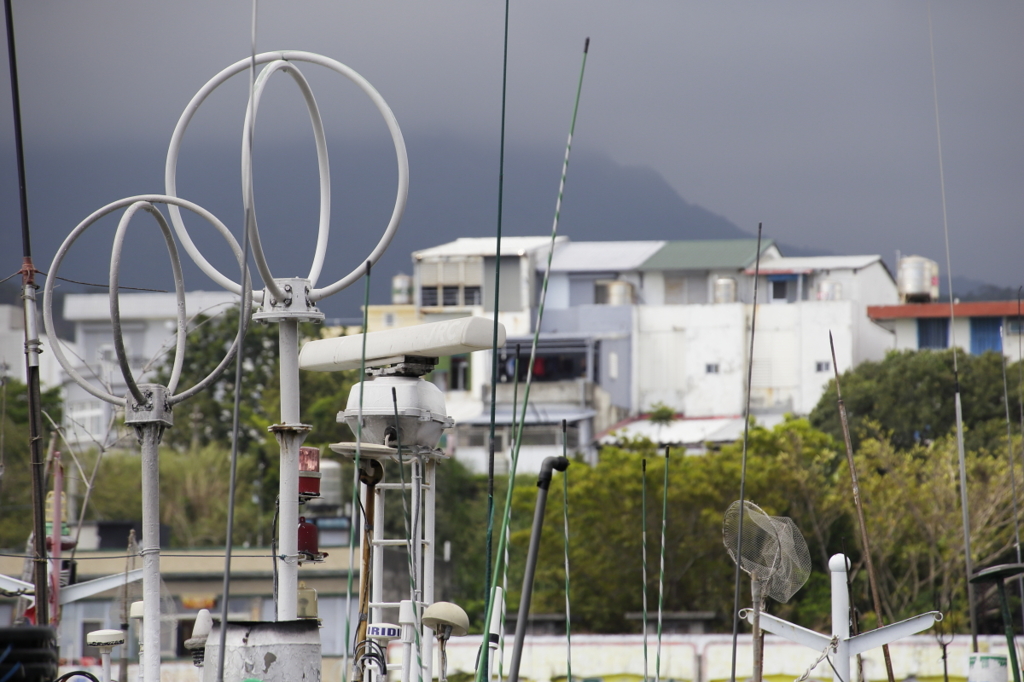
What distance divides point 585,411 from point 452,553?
68.7ft

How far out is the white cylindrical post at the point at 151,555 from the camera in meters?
7.85

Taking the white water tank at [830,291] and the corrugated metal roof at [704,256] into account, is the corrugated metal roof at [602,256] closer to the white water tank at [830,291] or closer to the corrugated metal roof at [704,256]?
the corrugated metal roof at [704,256]

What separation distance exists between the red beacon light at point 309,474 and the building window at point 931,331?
61.2 meters

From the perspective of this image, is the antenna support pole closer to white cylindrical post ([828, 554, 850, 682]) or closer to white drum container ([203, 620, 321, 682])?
white drum container ([203, 620, 321, 682])

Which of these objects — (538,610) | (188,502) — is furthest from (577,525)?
(188,502)

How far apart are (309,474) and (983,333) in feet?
199

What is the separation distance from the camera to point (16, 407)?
5359cm

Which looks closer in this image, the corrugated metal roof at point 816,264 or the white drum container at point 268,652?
the white drum container at point 268,652

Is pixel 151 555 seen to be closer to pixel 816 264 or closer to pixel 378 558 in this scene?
pixel 378 558

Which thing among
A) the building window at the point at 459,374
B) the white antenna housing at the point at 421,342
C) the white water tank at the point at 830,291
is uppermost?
the white water tank at the point at 830,291

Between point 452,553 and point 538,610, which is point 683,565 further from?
point 452,553

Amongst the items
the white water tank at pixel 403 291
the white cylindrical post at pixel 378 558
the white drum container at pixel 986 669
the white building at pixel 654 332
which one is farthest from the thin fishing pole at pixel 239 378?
the white water tank at pixel 403 291

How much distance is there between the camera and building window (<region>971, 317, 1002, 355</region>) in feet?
212

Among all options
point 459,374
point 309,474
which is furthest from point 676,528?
point 459,374
